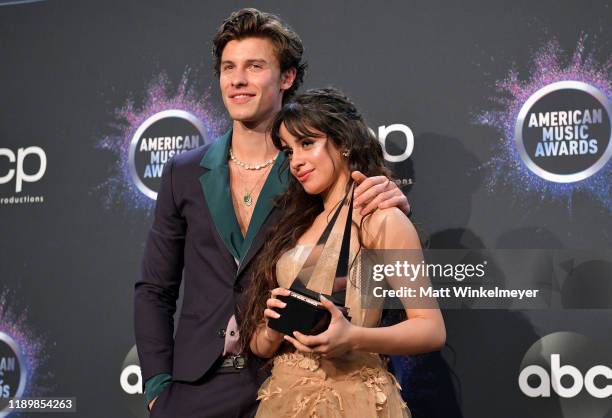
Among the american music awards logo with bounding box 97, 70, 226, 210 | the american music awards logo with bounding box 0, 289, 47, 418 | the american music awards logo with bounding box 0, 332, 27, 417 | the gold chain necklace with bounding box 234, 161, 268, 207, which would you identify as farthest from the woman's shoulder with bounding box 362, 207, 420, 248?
the american music awards logo with bounding box 0, 332, 27, 417

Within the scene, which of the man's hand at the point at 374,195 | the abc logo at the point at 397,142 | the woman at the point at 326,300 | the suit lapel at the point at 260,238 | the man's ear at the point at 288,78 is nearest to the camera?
the woman at the point at 326,300

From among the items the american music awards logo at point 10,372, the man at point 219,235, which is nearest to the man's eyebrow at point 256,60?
the man at point 219,235

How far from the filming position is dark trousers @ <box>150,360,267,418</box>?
2658 millimetres

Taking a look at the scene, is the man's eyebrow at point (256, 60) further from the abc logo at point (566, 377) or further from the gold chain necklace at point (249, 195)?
the abc logo at point (566, 377)

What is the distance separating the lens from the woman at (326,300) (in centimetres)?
226

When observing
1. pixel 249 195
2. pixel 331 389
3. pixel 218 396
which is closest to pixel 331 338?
pixel 331 389

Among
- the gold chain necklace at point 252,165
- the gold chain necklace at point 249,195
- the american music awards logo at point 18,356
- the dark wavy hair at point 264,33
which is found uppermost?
the dark wavy hair at point 264,33

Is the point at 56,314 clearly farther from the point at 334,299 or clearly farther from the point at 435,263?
the point at 334,299

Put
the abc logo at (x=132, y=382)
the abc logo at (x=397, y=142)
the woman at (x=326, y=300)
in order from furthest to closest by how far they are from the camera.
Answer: the abc logo at (x=132, y=382), the abc logo at (x=397, y=142), the woman at (x=326, y=300)

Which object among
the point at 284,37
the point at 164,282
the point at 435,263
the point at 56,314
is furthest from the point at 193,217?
the point at 56,314

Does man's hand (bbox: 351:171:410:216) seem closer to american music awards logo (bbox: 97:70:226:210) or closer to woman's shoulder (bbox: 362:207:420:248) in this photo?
woman's shoulder (bbox: 362:207:420:248)

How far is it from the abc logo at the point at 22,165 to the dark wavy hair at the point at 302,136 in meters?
1.69

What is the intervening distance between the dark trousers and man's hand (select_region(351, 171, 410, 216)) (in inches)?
25.0

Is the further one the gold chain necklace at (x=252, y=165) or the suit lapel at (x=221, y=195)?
the gold chain necklace at (x=252, y=165)
